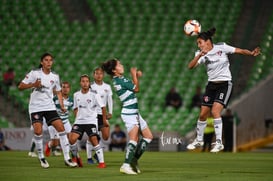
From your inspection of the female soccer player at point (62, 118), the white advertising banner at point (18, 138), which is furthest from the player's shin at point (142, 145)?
the white advertising banner at point (18, 138)

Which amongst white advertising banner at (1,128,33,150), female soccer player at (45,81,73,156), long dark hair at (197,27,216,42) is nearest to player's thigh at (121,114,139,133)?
long dark hair at (197,27,216,42)

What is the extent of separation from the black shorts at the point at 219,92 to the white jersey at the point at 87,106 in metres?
2.21

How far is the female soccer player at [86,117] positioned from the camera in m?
14.8

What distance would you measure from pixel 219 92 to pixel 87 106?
2.78 m

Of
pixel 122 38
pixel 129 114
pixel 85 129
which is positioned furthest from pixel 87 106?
pixel 122 38

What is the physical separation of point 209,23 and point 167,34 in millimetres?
1753

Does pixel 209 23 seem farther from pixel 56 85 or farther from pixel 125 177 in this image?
pixel 125 177

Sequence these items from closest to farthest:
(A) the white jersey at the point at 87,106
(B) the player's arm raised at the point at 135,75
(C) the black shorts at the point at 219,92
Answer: (B) the player's arm raised at the point at 135,75 < (C) the black shorts at the point at 219,92 < (A) the white jersey at the point at 87,106

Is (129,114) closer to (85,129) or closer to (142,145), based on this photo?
(142,145)

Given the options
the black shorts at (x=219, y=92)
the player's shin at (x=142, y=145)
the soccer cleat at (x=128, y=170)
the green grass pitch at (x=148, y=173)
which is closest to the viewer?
the green grass pitch at (x=148, y=173)

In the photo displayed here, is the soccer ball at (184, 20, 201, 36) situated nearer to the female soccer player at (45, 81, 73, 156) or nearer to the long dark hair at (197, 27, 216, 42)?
the long dark hair at (197, 27, 216, 42)

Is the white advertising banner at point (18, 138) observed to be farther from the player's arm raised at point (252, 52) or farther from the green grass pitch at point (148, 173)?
the player's arm raised at point (252, 52)

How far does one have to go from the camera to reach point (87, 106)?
50.2 ft

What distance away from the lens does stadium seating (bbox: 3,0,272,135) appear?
28.7 metres
